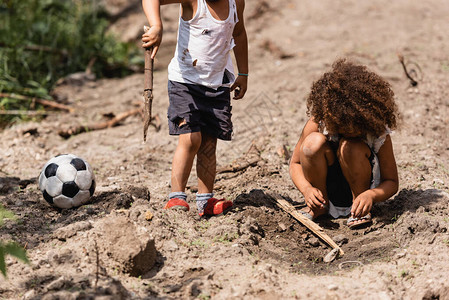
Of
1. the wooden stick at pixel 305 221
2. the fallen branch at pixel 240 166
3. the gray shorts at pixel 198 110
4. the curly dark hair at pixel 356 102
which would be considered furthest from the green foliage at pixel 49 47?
the curly dark hair at pixel 356 102

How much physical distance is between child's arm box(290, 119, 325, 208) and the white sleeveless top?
65cm

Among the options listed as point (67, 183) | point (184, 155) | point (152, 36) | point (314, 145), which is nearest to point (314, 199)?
point (314, 145)

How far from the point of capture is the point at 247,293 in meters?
2.67

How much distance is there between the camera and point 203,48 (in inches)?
138

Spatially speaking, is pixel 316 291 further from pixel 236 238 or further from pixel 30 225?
pixel 30 225

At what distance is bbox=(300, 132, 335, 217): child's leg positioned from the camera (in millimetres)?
3465

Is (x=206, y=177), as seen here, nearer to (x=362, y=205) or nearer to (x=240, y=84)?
(x=240, y=84)

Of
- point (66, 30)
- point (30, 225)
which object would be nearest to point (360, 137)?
point (30, 225)

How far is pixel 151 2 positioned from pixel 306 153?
1338 mm

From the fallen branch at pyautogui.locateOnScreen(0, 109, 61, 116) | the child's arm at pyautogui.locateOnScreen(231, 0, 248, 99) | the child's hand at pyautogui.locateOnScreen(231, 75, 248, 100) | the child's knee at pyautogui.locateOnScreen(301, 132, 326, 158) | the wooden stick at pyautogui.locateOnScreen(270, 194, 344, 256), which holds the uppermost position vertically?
the child's arm at pyautogui.locateOnScreen(231, 0, 248, 99)

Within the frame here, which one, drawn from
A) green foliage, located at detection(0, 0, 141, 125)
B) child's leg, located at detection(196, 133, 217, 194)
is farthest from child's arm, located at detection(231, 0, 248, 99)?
green foliage, located at detection(0, 0, 141, 125)

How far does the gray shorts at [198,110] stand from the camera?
11.5 feet

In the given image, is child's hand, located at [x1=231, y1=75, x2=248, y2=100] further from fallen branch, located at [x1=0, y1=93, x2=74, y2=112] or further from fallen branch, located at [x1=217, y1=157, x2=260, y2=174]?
fallen branch, located at [x1=0, y1=93, x2=74, y2=112]

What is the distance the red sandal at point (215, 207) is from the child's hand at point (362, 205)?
804 mm
